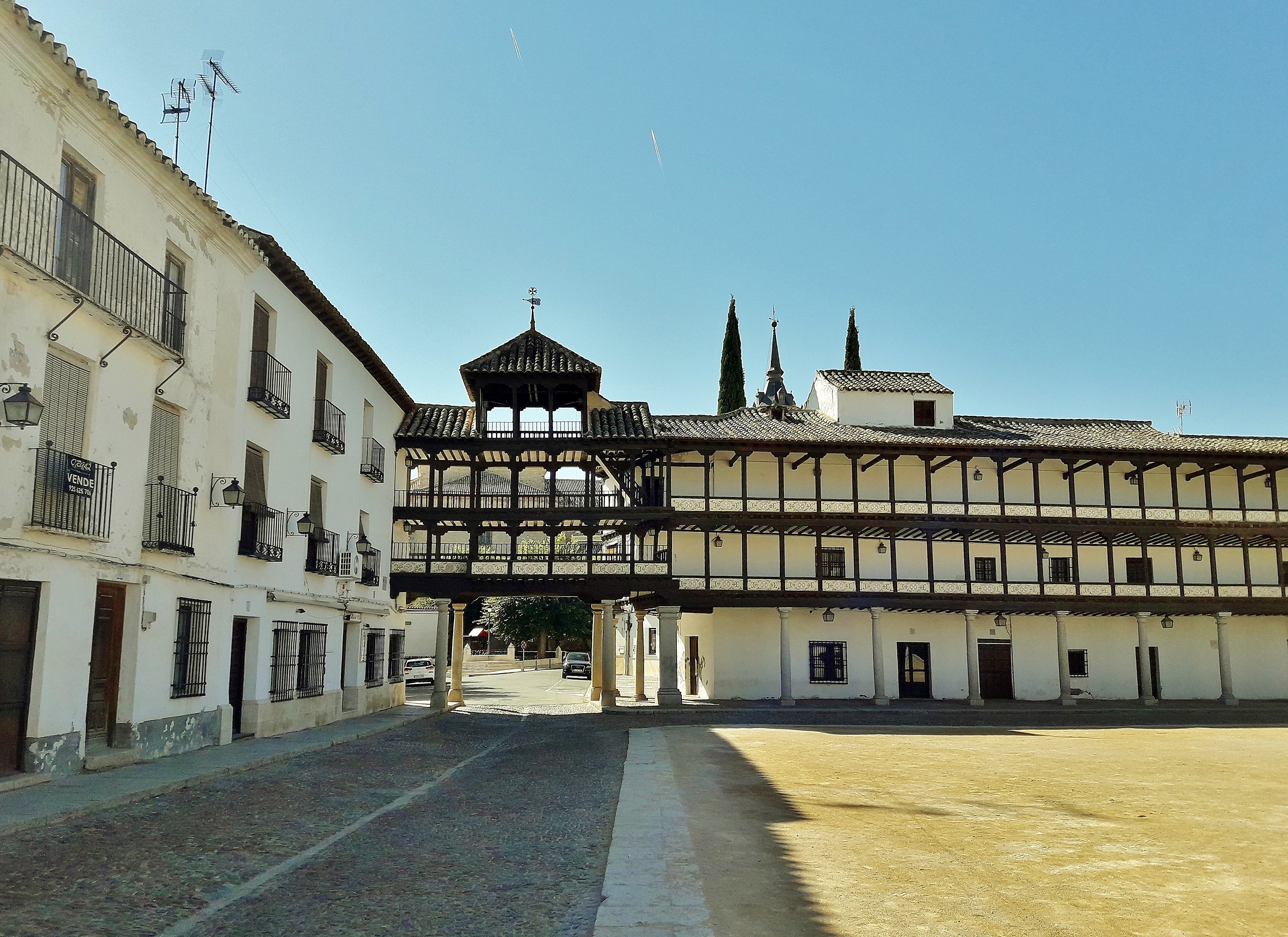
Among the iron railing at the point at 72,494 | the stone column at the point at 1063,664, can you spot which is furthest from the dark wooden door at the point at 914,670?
the iron railing at the point at 72,494

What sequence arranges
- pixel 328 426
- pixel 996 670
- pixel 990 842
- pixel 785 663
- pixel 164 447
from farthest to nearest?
pixel 996 670 → pixel 785 663 → pixel 328 426 → pixel 164 447 → pixel 990 842

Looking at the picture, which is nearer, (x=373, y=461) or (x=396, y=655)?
(x=373, y=461)

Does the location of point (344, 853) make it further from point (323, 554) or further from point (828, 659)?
point (828, 659)

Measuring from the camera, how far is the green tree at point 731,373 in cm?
6344

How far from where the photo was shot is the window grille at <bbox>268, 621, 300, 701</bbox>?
19781 millimetres

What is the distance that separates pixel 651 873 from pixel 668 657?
24.1m

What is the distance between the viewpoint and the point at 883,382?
121ft

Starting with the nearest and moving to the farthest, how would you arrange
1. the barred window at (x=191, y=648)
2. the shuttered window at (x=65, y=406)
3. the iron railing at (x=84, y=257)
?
the iron railing at (x=84, y=257) → the shuttered window at (x=65, y=406) → the barred window at (x=191, y=648)

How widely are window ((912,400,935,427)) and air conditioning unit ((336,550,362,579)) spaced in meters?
20.7

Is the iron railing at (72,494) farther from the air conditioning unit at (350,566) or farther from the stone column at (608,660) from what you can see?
the stone column at (608,660)

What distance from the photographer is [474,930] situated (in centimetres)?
638

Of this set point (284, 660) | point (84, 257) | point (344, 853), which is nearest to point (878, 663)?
point (284, 660)

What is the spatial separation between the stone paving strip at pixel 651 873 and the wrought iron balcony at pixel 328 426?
1254 cm

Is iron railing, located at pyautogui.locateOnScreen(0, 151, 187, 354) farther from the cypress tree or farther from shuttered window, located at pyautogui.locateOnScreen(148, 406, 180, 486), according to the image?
the cypress tree
